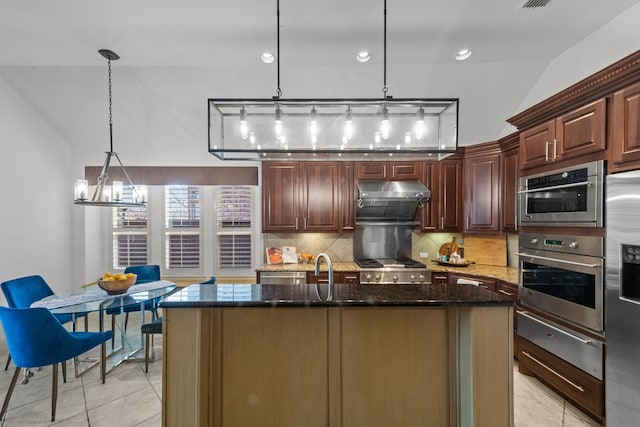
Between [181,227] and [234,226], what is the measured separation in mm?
873

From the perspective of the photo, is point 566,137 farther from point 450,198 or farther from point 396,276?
point 396,276

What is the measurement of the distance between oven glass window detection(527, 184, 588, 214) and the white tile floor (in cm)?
156

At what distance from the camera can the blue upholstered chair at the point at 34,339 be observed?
215 cm

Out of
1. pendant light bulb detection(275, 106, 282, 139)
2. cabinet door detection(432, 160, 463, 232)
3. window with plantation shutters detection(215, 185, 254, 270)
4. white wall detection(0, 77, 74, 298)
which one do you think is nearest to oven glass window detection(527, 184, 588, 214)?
cabinet door detection(432, 160, 463, 232)

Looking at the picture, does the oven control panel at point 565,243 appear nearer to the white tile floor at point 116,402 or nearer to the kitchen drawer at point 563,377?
the kitchen drawer at point 563,377

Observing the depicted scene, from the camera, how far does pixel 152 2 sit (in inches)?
82.4

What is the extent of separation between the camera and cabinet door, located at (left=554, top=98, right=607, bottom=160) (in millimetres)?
2049

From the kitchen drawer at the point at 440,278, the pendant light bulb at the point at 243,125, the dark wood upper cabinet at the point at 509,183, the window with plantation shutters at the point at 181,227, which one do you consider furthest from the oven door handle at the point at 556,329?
the window with plantation shutters at the point at 181,227

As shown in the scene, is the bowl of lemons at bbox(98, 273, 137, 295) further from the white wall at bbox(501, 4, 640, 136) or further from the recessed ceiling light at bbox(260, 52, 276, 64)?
the white wall at bbox(501, 4, 640, 136)

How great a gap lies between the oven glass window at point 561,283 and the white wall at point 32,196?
559 cm

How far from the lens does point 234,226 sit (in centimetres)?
485

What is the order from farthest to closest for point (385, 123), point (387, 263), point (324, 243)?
1. point (324, 243)
2. point (387, 263)
3. point (385, 123)

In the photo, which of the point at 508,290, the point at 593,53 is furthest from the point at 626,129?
the point at 508,290

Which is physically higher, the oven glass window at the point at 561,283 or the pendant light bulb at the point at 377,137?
the pendant light bulb at the point at 377,137
